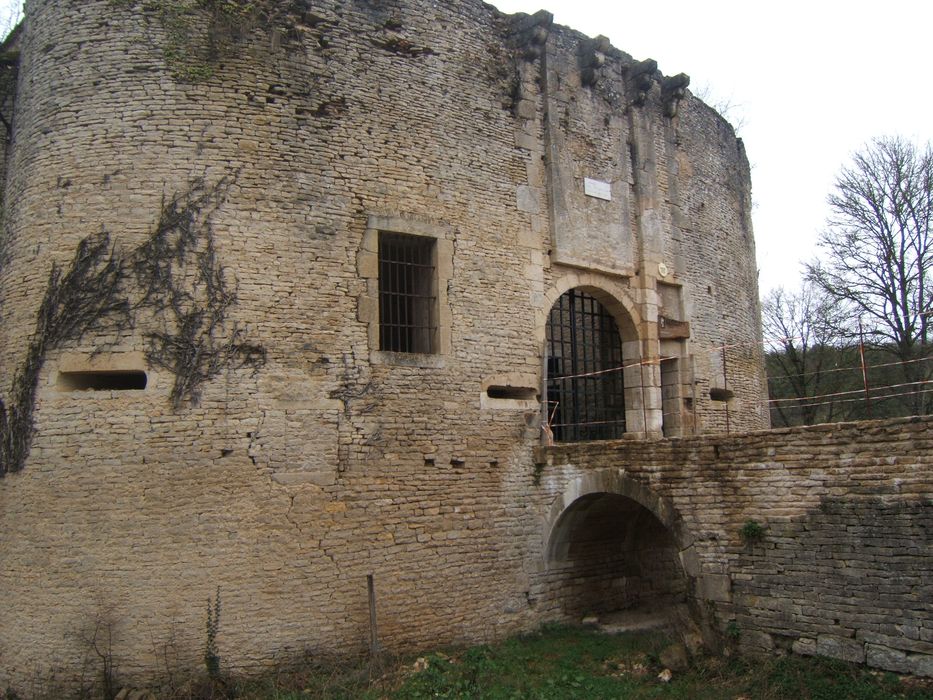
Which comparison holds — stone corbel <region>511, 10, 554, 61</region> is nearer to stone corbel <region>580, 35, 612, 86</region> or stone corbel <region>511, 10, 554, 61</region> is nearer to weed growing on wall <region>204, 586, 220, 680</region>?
stone corbel <region>580, 35, 612, 86</region>

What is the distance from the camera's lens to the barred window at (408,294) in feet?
32.1

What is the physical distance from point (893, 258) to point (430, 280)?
1157cm

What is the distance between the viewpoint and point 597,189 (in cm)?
1164

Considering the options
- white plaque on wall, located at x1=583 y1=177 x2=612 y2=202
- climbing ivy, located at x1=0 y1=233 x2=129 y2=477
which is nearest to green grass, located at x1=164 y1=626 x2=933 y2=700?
climbing ivy, located at x1=0 y1=233 x2=129 y2=477

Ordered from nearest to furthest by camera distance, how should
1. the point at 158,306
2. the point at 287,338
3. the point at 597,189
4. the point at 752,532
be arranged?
the point at 752,532 → the point at 158,306 → the point at 287,338 → the point at 597,189

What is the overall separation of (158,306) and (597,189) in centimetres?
650

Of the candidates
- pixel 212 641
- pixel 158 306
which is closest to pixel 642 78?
pixel 158 306

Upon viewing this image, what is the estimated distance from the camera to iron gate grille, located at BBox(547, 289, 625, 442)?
1187cm

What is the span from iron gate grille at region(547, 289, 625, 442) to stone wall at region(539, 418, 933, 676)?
306 centimetres

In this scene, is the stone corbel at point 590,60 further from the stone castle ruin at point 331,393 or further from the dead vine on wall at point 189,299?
the dead vine on wall at point 189,299

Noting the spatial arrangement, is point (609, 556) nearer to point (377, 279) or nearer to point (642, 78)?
point (377, 279)

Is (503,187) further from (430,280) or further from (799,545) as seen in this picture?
(799,545)

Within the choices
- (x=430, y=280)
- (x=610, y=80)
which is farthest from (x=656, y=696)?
(x=610, y=80)

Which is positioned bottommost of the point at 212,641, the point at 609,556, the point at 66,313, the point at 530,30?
the point at 212,641
